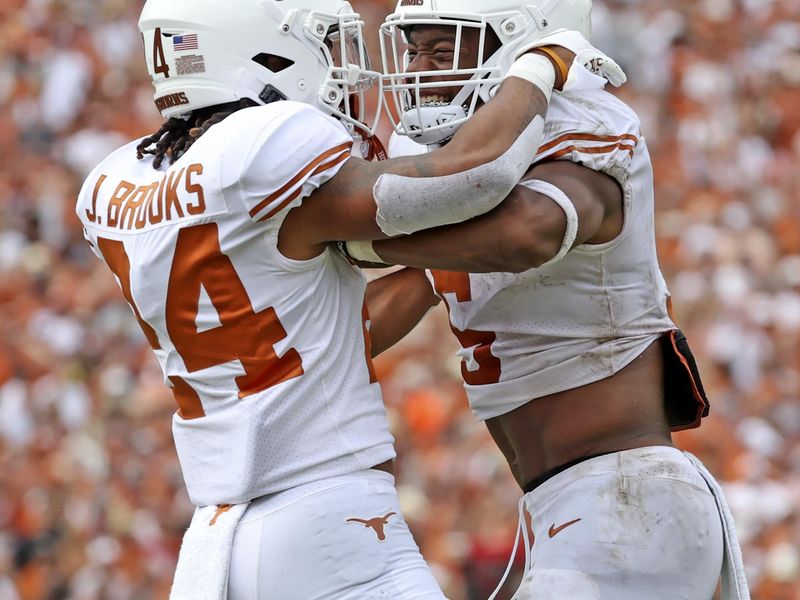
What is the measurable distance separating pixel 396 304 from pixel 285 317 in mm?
834

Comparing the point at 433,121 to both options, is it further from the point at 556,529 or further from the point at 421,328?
the point at 421,328

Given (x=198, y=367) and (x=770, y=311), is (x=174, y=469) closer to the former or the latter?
(x=770, y=311)

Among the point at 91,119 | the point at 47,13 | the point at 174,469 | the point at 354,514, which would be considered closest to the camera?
the point at 354,514

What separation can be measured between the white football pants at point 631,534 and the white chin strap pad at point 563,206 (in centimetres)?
54

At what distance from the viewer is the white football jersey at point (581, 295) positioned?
10.8 feet

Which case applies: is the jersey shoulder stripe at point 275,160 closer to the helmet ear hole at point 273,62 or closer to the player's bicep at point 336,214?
the player's bicep at point 336,214

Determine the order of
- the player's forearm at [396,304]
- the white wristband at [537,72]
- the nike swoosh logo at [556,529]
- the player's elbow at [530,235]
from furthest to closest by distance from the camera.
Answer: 1. the player's forearm at [396,304]
2. the nike swoosh logo at [556,529]
3. the white wristband at [537,72]
4. the player's elbow at [530,235]

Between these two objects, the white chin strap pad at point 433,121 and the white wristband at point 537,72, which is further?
the white chin strap pad at point 433,121

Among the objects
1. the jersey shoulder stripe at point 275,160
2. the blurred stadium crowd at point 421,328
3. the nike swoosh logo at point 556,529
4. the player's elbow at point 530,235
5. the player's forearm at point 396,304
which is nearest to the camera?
the jersey shoulder stripe at point 275,160

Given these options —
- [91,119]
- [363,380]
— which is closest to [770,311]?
[91,119]

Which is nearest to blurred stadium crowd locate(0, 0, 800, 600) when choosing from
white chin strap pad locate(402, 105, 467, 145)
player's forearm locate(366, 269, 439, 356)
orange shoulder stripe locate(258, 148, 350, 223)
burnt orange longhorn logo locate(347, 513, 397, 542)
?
player's forearm locate(366, 269, 439, 356)

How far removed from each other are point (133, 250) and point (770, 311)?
6.13m

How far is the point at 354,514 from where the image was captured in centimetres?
299

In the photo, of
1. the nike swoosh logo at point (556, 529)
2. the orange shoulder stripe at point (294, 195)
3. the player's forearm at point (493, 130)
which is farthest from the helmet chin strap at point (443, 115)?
the nike swoosh logo at point (556, 529)
